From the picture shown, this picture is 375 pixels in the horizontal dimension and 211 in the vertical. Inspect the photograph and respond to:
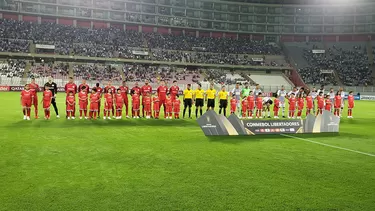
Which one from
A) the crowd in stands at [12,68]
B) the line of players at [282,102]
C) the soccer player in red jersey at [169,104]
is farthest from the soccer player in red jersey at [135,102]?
the crowd in stands at [12,68]

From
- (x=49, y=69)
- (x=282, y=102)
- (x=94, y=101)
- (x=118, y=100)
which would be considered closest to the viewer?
(x=94, y=101)

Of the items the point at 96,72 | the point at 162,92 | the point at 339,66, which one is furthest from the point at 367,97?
the point at 162,92

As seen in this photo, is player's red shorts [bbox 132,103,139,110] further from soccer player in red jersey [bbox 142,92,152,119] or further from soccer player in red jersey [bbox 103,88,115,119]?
soccer player in red jersey [bbox 103,88,115,119]

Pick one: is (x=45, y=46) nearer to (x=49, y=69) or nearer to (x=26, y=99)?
(x=49, y=69)

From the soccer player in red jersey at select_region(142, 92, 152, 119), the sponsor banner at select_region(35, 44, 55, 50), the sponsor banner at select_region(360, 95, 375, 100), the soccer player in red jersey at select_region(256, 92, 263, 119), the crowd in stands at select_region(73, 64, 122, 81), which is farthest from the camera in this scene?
the sponsor banner at select_region(35, 44, 55, 50)

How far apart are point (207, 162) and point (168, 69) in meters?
54.2

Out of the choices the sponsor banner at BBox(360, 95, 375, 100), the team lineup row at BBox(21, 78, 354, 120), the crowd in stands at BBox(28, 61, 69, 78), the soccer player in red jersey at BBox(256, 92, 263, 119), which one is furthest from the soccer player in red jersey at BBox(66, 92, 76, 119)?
the sponsor banner at BBox(360, 95, 375, 100)

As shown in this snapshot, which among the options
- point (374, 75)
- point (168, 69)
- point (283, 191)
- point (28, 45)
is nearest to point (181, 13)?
point (168, 69)

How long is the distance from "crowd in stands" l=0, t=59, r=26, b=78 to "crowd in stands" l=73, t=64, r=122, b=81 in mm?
7671

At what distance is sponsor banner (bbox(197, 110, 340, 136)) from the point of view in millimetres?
12875

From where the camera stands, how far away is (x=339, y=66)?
2653 inches

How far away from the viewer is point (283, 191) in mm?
6293

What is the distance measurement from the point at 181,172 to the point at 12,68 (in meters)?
49.5

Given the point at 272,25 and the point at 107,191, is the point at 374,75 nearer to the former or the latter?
the point at 272,25
